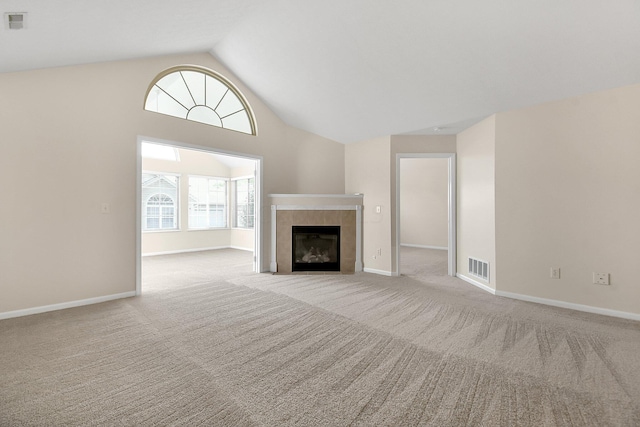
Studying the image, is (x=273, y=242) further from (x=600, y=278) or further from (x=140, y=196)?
(x=600, y=278)

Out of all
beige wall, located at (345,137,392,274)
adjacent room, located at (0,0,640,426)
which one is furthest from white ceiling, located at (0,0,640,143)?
beige wall, located at (345,137,392,274)

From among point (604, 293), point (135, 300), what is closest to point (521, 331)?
point (604, 293)

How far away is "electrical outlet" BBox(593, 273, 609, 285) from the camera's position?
3.20m

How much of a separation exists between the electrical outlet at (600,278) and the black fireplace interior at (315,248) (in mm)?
3497

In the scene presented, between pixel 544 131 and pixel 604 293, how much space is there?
2.00 metres

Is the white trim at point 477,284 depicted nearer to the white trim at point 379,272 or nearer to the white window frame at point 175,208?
the white trim at point 379,272

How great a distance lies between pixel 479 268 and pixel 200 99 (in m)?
5.09

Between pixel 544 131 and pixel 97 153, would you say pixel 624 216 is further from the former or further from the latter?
pixel 97 153

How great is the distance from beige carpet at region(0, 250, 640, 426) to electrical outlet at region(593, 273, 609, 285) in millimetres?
460

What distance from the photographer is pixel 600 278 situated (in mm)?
3236

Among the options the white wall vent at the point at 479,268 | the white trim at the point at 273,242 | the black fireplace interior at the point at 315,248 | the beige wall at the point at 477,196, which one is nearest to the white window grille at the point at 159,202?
the white trim at the point at 273,242

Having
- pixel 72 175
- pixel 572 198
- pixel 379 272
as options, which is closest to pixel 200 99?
pixel 72 175

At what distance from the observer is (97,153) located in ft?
11.6

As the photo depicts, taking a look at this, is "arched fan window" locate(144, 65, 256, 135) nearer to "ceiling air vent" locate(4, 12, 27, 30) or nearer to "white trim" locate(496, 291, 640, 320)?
"ceiling air vent" locate(4, 12, 27, 30)
